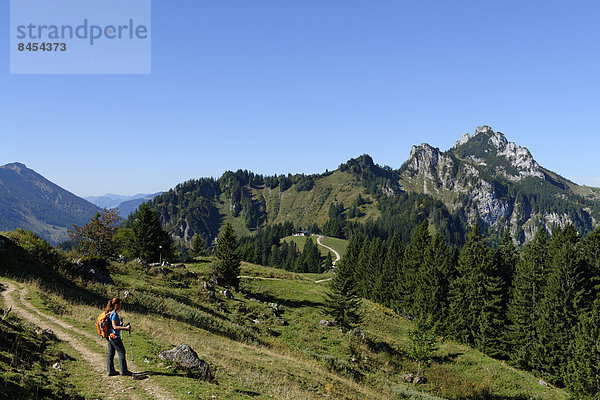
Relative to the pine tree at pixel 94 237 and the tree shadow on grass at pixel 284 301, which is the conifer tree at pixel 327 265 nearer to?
the tree shadow on grass at pixel 284 301

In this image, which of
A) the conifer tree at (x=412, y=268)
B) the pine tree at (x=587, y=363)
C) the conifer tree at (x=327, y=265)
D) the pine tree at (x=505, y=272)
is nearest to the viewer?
the pine tree at (x=587, y=363)

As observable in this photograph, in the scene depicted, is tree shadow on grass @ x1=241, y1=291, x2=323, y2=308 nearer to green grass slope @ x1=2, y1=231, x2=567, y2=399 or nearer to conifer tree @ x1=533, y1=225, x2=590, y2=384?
green grass slope @ x1=2, y1=231, x2=567, y2=399

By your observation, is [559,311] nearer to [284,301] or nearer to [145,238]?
[284,301]

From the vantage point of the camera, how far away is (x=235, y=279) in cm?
5406

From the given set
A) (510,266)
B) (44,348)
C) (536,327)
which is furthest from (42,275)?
(510,266)

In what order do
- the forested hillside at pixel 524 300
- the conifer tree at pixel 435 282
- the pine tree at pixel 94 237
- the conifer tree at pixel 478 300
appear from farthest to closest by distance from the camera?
the conifer tree at pixel 435 282, the pine tree at pixel 94 237, the conifer tree at pixel 478 300, the forested hillside at pixel 524 300

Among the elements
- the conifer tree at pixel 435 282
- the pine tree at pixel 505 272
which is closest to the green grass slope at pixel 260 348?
the pine tree at pixel 505 272

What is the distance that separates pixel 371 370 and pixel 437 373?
1350 centimetres

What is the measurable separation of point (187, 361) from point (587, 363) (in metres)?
39.6

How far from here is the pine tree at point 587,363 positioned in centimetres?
3225

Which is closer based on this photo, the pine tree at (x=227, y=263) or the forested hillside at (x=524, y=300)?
the forested hillside at (x=524, y=300)

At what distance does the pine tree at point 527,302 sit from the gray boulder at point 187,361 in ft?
155

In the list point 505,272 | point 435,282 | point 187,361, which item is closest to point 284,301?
point 435,282

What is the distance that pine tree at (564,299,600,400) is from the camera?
32250 millimetres
